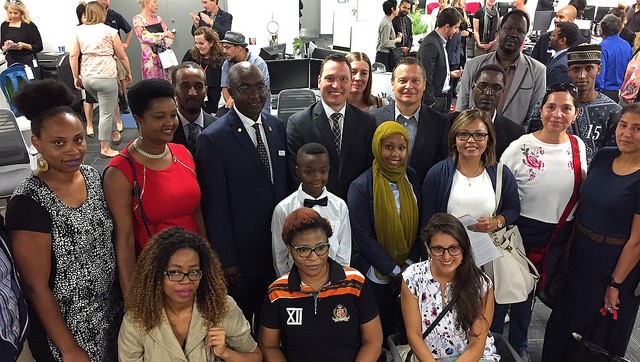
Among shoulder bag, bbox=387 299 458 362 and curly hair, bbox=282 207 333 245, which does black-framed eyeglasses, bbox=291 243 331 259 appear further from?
shoulder bag, bbox=387 299 458 362

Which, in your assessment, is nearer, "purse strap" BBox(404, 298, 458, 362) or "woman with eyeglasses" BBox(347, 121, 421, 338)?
"purse strap" BBox(404, 298, 458, 362)

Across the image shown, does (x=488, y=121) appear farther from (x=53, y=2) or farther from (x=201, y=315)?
(x=53, y=2)

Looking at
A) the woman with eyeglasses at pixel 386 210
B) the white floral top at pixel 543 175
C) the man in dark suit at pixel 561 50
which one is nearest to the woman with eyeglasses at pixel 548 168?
the white floral top at pixel 543 175

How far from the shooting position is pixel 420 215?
2654mm

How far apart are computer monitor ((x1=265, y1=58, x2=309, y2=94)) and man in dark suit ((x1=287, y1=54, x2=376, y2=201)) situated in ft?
9.68

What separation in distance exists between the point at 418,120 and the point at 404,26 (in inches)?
221

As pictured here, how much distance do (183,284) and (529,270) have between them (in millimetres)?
1846

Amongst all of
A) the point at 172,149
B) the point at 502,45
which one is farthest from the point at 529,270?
the point at 172,149

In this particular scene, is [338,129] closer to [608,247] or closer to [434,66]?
[608,247]

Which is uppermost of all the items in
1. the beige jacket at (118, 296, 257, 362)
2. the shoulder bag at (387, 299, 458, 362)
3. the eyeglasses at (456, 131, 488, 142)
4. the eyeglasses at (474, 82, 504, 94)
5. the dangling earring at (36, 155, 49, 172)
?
the eyeglasses at (474, 82, 504, 94)

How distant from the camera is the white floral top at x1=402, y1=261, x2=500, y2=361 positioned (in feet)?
7.39

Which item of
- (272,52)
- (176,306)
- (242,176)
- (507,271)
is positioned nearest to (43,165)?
(176,306)

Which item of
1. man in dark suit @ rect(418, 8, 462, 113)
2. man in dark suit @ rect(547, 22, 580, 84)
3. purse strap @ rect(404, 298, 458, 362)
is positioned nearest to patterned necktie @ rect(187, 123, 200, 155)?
purse strap @ rect(404, 298, 458, 362)

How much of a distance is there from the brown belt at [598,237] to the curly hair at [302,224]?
141 cm
